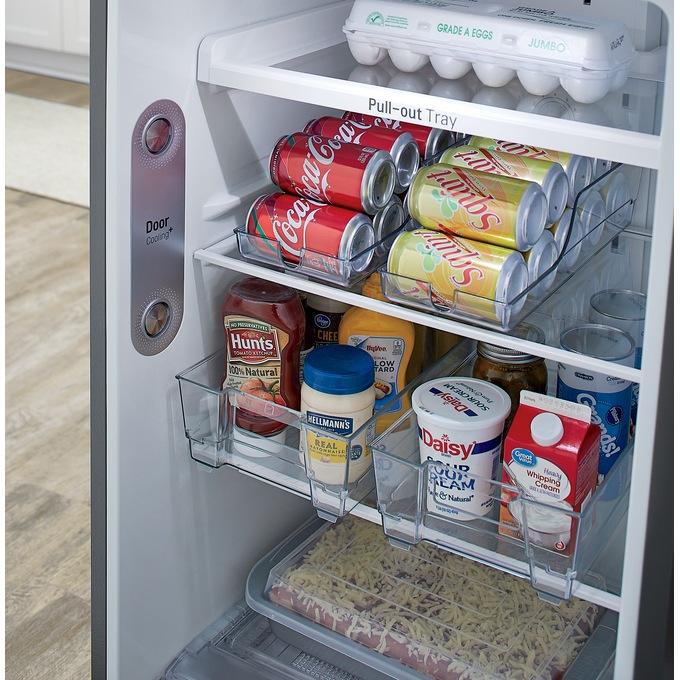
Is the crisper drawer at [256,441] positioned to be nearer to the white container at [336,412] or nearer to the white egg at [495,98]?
the white container at [336,412]

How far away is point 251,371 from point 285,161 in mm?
282

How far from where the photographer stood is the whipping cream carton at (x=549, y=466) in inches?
42.6

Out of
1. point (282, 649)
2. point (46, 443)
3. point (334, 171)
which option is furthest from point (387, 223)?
point (46, 443)

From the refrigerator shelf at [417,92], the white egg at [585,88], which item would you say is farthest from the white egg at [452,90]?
the white egg at [585,88]

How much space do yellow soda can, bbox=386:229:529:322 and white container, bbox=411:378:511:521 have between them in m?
0.13

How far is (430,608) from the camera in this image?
1.44 m

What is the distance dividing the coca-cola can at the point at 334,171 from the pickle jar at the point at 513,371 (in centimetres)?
24

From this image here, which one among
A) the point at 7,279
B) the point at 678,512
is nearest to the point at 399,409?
the point at 678,512

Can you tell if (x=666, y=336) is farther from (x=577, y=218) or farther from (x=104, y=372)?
(x=104, y=372)

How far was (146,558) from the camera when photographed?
133cm

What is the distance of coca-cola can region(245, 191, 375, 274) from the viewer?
3.83 feet

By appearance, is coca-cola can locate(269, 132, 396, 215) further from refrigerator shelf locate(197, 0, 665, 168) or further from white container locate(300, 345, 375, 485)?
white container locate(300, 345, 375, 485)

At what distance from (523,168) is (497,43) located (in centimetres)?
15

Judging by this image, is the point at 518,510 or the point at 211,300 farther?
the point at 211,300
